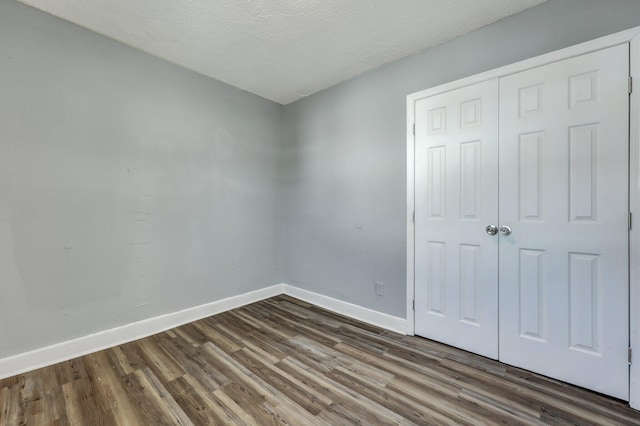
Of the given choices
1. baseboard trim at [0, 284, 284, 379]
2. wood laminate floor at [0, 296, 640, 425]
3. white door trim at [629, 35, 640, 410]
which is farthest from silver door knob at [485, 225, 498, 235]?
baseboard trim at [0, 284, 284, 379]

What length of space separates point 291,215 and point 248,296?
1183 mm

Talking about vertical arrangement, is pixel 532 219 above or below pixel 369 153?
below

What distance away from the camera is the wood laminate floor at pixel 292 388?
1496 mm

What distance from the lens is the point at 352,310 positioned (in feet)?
9.48

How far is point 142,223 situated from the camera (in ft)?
8.07

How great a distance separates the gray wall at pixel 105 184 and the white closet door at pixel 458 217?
2.13m

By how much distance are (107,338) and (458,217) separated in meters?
3.20

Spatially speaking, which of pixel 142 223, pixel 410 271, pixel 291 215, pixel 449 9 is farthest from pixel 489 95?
pixel 142 223

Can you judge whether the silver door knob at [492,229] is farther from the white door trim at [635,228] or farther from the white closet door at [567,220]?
the white door trim at [635,228]

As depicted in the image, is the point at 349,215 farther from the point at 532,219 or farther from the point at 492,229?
the point at 532,219

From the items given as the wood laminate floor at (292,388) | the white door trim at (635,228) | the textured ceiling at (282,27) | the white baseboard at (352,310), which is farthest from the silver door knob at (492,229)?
the textured ceiling at (282,27)

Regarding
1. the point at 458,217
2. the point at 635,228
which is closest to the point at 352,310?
the point at 458,217

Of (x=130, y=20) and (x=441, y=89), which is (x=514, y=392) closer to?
(x=441, y=89)

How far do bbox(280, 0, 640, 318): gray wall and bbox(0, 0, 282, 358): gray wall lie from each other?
730 mm
